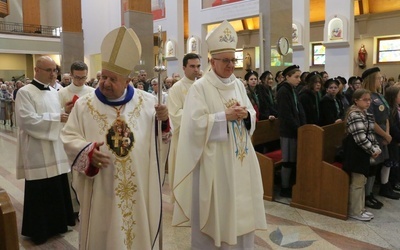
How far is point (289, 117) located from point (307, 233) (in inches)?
63.0

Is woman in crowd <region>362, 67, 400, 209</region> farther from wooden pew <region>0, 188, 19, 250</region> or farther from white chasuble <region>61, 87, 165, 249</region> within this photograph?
wooden pew <region>0, 188, 19, 250</region>

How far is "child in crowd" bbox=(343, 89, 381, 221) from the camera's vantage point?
4340 millimetres

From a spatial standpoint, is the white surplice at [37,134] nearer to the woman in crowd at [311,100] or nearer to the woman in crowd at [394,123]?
the woman in crowd at [311,100]

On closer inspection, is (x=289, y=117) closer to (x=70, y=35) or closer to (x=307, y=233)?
(x=307, y=233)

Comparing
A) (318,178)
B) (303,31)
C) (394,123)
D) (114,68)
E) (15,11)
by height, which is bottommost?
(318,178)

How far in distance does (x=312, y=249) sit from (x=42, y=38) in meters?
23.8

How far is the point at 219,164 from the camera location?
10.1 ft

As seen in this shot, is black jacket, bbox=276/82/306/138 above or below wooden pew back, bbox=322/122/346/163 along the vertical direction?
above

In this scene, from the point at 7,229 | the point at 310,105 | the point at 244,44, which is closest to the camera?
the point at 7,229

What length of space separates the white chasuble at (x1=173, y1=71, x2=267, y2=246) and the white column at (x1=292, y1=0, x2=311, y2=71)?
39.3 feet

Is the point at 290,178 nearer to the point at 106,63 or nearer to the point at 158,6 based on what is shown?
the point at 106,63

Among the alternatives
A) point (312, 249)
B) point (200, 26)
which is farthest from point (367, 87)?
point (200, 26)

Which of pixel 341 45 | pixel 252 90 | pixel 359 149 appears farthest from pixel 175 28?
pixel 359 149

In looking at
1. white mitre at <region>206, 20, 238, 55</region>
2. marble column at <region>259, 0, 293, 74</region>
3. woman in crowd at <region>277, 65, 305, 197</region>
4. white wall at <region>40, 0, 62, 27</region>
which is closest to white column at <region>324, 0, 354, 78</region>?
marble column at <region>259, 0, 293, 74</region>
